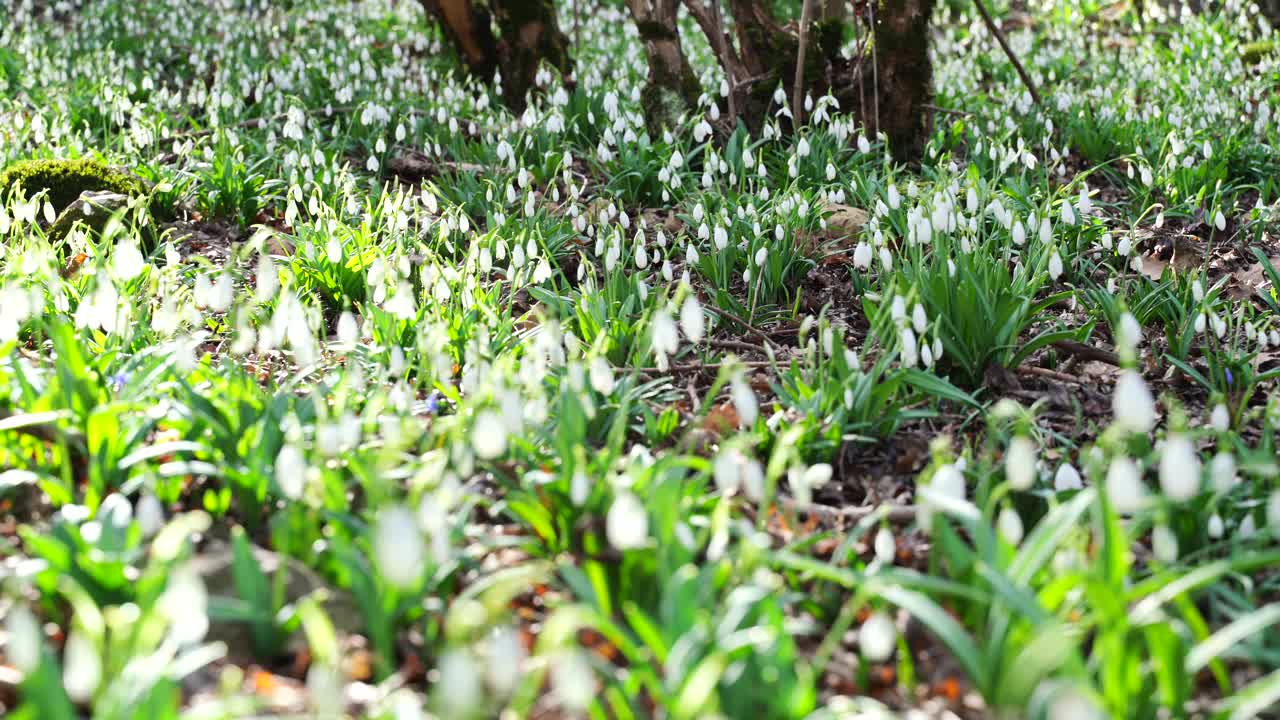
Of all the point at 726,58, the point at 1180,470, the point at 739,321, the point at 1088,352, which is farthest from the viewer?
the point at 726,58

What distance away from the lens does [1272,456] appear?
8.21ft

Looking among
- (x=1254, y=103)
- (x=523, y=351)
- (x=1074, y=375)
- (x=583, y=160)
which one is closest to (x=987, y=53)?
(x=1254, y=103)

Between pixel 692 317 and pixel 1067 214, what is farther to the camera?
pixel 1067 214

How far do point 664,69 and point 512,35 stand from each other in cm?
196

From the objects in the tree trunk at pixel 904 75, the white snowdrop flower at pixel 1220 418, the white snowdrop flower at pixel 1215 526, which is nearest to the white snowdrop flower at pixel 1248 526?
the white snowdrop flower at pixel 1215 526

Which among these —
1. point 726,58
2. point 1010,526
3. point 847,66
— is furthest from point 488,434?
point 847,66

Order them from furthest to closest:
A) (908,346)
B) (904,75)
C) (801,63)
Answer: (904,75), (801,63), (908,346)

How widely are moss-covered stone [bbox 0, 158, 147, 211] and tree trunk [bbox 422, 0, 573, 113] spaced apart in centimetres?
356

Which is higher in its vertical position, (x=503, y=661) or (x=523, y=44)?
(x=523, y=44)

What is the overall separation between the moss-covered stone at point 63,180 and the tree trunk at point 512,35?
11.7 feet

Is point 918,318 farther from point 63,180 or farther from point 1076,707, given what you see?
point 63,180

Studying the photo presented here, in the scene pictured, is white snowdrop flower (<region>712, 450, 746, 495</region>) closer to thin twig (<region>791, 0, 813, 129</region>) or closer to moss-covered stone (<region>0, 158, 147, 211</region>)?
moss-covered stone (<region>0, 158, 147, 211</region>)

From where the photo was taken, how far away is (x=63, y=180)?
5.12m

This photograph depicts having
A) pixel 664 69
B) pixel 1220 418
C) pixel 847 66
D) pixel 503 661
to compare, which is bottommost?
pixel 503 661
